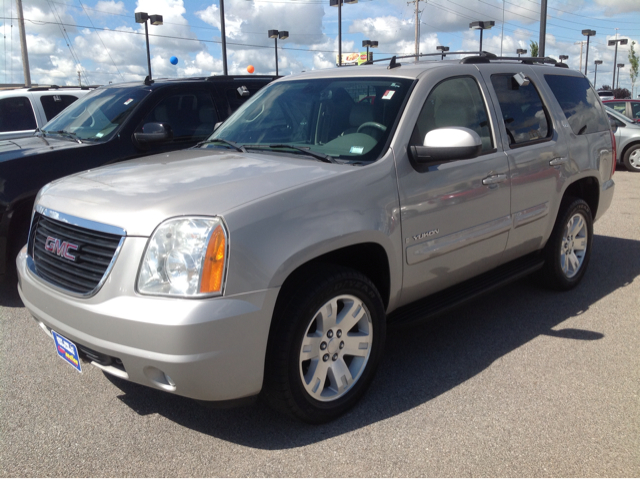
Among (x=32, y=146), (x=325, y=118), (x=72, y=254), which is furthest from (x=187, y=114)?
(x=72, y=254)

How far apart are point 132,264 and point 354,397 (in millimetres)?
1429

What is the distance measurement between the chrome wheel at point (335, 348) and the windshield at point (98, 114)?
3760mm

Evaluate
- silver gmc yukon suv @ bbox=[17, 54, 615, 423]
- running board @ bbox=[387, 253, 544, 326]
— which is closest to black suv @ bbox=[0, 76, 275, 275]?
silver gmc yukon suv @ bbox=[17, 54, 615, 423]

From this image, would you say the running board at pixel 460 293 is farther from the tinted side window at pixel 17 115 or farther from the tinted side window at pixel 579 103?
the tinted side window at pixel 17 115

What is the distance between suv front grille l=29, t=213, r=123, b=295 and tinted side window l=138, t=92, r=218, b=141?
3222 mm

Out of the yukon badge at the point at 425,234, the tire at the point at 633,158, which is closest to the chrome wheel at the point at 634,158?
the tire at the point at 633,158

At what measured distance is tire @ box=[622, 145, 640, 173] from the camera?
14.3m

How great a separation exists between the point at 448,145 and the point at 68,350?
7.59ft

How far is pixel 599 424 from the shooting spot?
3.05m

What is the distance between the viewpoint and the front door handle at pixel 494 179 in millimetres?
3854

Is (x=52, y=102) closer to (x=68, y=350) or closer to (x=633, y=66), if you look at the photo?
(x=68, y=350)

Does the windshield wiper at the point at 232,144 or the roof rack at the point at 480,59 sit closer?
the windshield wiper at the point at 232,144

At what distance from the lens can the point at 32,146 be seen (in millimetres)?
5465

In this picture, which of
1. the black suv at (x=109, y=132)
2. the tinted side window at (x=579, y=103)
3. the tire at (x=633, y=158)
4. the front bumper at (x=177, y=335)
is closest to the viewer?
the front bumper at (x=177, y=335)
